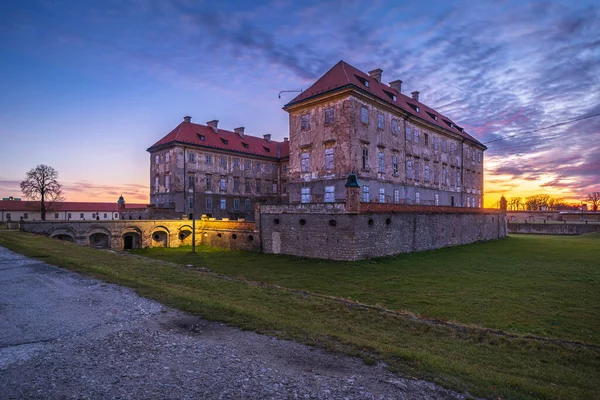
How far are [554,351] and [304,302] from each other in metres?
6.42

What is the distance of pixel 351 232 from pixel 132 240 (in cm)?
2528

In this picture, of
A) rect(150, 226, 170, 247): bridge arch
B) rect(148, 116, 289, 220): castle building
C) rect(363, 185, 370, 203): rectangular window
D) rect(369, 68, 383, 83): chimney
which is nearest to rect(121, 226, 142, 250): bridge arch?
rect(150, 226, 170, 247): bridge arch

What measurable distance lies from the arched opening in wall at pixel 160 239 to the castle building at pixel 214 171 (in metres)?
4.58

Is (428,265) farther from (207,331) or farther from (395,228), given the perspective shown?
(207,331)

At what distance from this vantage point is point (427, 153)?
37.2 m

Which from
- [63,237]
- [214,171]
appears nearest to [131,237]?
[63,237]

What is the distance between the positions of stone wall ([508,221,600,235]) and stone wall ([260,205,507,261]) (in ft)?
121

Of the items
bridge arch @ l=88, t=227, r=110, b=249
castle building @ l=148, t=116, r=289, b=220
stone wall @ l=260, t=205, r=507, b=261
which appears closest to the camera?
stone wall @ l=260, t=205, r=507, b=261

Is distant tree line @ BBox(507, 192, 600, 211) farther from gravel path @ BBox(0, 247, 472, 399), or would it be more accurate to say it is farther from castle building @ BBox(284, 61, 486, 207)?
gravel path @ BBox(0, 247, 472, 399)

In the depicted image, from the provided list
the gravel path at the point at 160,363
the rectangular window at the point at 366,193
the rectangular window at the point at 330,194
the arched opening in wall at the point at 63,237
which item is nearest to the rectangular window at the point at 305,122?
the rectangular window at the point at 330,194

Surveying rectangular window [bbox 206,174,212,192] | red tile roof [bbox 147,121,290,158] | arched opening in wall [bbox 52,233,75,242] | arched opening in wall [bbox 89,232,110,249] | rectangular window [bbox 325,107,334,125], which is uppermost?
red tile roof [bbox 147,121,290,158]

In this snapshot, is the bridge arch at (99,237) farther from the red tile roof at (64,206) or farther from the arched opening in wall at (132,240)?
the red tile roof at (64,206)

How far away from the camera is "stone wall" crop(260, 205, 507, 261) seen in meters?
23.0

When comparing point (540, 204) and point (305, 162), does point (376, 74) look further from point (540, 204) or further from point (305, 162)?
point (540, 204)
